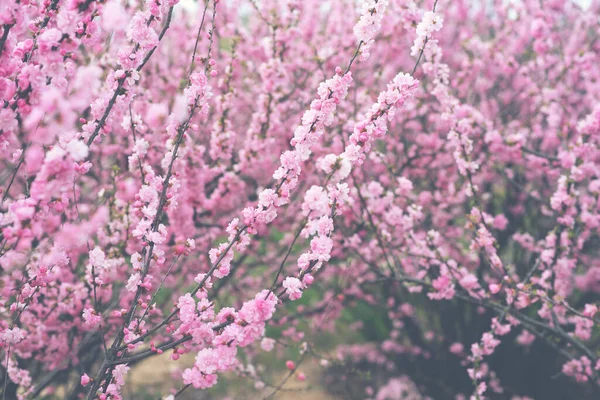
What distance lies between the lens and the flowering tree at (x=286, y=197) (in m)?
2.00

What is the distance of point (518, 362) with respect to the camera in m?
A: 4.67

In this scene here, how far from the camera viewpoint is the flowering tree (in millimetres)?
2004

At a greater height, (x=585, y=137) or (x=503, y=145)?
(x=503, y=145)

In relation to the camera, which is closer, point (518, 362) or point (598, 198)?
point (598, 198)

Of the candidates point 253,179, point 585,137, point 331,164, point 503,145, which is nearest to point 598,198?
point 585,137

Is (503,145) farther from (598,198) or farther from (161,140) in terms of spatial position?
(161,140)

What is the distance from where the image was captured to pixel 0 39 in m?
1.81

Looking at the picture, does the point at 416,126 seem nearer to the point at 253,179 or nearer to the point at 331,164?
the point at 253,179

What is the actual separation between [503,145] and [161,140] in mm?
3135

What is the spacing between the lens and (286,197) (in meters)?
2.16

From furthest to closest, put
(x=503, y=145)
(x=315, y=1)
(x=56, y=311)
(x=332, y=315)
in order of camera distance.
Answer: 1. (x=315, y=1)
2. (x=332, y=315)
3. (x=503, y=145)
4. (x=56, y=311)

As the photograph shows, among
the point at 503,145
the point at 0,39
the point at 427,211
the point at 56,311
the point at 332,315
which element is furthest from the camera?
the point at 332,315

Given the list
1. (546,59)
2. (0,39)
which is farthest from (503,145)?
(0,39)

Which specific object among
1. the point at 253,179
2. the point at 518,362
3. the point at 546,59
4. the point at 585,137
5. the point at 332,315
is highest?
the point at 546,59
